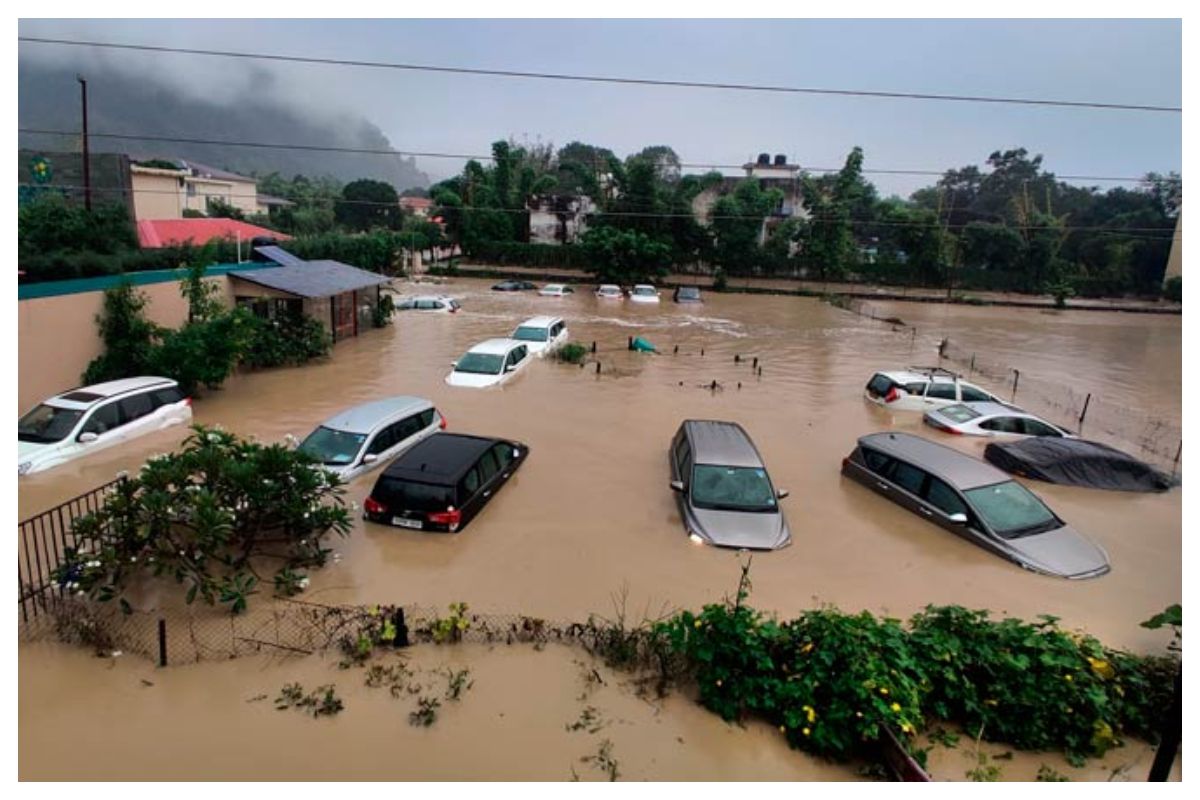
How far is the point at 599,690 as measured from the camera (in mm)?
7039

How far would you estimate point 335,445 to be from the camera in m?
12.0

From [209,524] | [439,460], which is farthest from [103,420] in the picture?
[439,460]

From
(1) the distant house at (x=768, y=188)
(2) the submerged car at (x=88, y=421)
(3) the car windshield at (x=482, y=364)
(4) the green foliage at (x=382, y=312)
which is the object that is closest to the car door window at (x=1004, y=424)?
(3) the car windshield at (x=482, y=364)

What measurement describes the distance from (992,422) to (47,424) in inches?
768

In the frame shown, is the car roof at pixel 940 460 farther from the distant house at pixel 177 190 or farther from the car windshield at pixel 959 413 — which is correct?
the distant house at pixel 177 190

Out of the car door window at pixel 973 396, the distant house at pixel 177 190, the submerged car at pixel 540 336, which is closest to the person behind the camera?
the car door window at pixel 973 396

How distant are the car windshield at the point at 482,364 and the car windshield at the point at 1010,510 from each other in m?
12.5

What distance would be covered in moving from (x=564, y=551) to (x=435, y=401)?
346 inches

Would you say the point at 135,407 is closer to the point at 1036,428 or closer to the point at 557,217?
the point at 1036,428

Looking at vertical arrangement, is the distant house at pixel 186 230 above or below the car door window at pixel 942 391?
above

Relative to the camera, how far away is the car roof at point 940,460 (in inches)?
447

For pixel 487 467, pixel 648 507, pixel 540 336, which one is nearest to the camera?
pixel 487 467

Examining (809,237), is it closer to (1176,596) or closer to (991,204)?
(1176,596)

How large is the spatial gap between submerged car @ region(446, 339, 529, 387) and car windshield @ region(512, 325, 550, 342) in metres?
3.23
